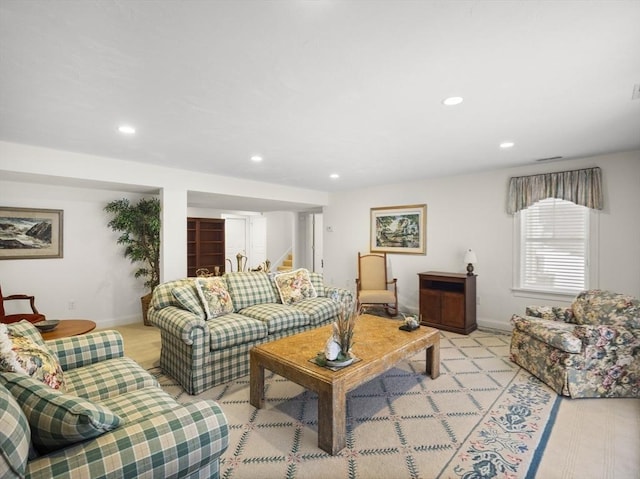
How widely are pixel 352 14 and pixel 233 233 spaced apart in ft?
30.7

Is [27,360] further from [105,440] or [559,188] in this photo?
[559,188]

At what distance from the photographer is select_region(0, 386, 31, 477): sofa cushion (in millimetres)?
956

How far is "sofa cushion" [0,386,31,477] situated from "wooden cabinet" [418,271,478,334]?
446 centimetres

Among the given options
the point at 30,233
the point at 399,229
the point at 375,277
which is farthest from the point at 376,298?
the point at 30,233

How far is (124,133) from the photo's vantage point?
2914 mm

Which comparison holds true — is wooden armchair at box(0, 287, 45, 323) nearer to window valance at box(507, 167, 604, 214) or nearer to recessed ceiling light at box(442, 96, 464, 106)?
recessed ceiling light at box(442, 96, 464, 106)

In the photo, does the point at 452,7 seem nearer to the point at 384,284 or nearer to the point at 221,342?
the point at 221,342

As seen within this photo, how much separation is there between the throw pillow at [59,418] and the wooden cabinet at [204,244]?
6.41 metres

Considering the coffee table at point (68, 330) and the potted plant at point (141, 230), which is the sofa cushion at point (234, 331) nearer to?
the coffee table at point (68, 330)

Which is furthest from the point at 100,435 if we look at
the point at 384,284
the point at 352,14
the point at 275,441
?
the point at 384,284

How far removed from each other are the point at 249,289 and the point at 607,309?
354 cm

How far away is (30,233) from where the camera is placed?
4.17m

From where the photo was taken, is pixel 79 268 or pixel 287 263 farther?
pixel 287 263

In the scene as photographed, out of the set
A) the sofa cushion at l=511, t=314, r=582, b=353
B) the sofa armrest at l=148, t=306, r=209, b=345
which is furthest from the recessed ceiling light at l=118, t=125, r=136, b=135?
the sofa cushion at l=511, t=314, r=582, b=353
